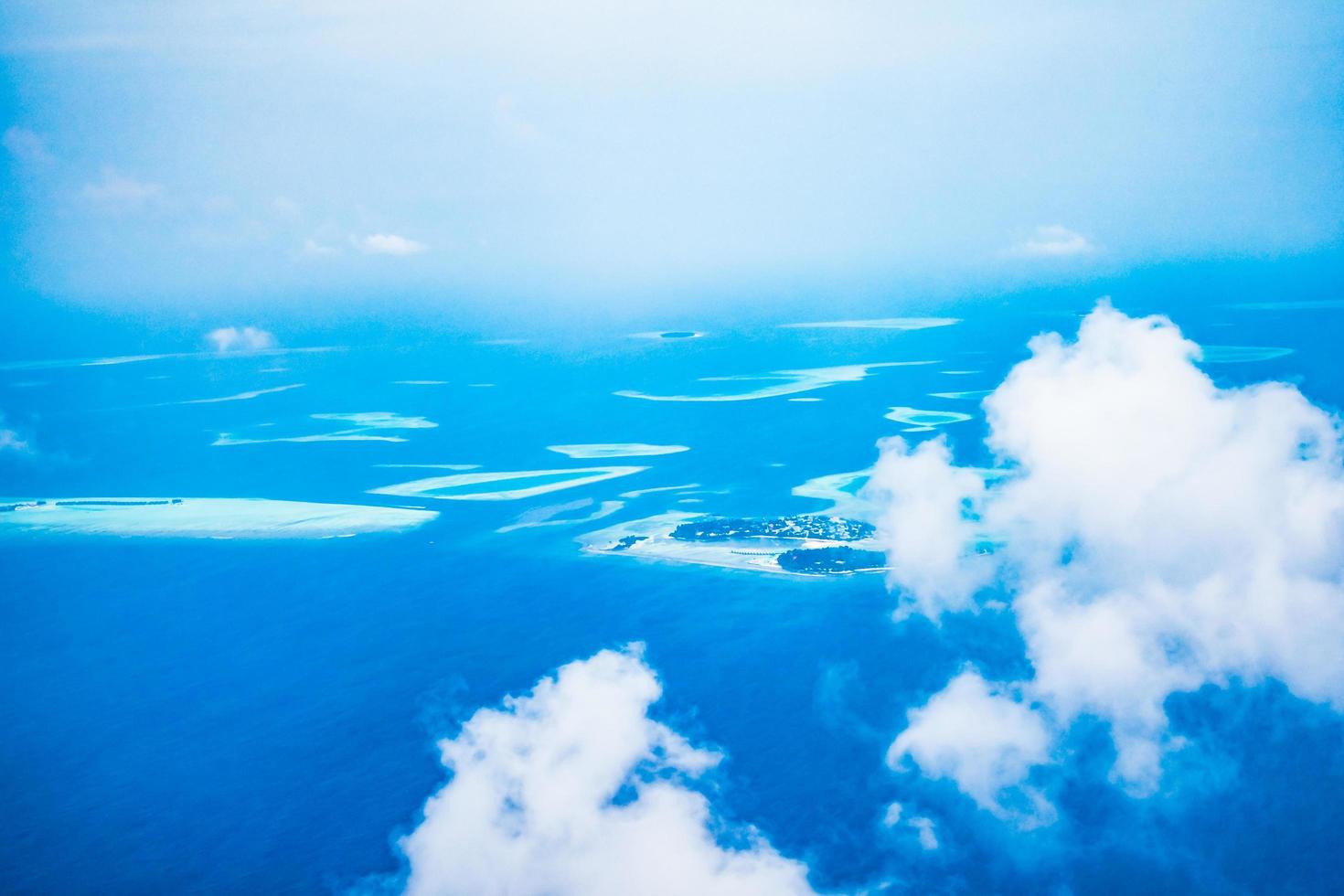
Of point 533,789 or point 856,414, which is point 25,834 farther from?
point 856,414

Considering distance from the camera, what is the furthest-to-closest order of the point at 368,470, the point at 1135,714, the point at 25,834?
the point at 368,470 → the point at 1135,714 → the point at 25,834

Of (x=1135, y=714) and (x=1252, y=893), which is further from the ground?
(x=1135, y=714)

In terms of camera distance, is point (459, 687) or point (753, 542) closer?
point (459, 687)

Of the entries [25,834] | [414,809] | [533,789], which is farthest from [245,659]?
[533,789]

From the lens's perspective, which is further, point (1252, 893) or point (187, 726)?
point (187, 726)

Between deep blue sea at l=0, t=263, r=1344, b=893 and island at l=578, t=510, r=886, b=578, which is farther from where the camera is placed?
island at l=578, t=510, r=886, b=578

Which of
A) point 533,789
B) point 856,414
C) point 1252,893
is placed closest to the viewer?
point 1252,893

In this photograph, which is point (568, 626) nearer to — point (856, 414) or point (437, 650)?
point (437, 650)

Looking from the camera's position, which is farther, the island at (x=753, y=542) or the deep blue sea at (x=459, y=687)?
the island at (x=753, y=542)
